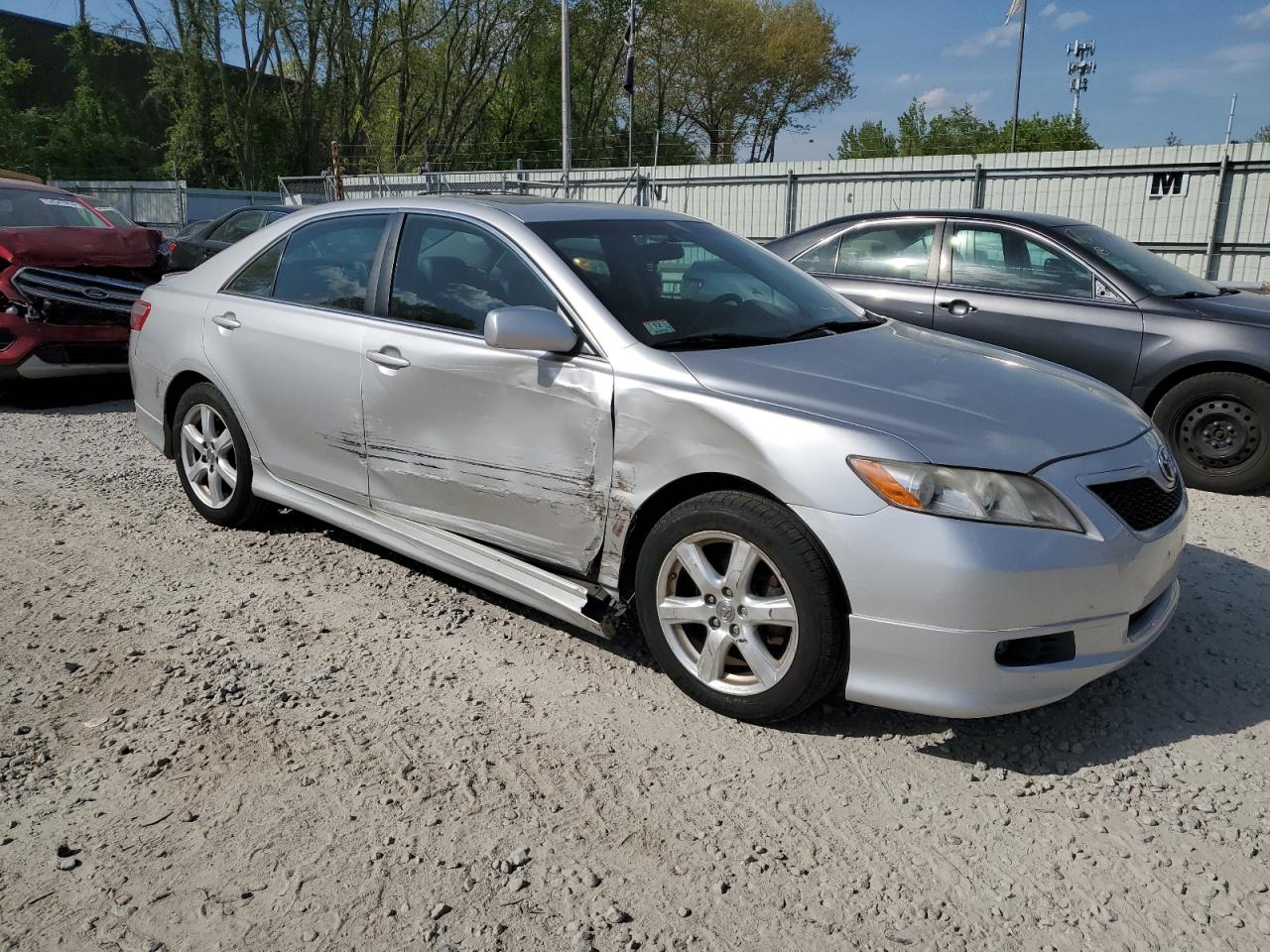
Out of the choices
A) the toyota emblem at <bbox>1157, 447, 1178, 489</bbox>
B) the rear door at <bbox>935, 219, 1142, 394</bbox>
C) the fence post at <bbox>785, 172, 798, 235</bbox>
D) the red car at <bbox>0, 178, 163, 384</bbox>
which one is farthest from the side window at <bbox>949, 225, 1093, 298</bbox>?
the fence post at <bbox>785, 172, 798, 235</bbox>

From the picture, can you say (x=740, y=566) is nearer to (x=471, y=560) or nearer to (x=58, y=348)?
(x=471, y=560)

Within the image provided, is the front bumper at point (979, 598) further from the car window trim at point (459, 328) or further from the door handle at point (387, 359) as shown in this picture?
the door handle at point (387, 359)

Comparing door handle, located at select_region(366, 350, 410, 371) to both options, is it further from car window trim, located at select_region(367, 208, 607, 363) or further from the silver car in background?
car window trim, located at select_region(367, 208, 607, 363)

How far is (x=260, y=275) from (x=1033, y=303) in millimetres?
4585

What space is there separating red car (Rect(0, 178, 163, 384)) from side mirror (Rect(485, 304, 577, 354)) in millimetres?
5829

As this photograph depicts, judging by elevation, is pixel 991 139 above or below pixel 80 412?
above

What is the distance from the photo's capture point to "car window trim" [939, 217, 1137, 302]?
19.9 feet

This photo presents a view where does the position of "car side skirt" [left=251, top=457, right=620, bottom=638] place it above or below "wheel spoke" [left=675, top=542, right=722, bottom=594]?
below

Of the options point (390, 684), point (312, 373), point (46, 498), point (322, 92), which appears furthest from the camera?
point (322, 92)

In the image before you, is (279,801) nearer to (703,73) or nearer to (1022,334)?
(1022,334)

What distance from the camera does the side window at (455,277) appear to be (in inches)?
141

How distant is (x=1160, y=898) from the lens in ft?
7.59

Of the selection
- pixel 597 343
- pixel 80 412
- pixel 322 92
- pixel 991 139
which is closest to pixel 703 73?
pixel 991 139

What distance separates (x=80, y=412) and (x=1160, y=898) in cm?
813
